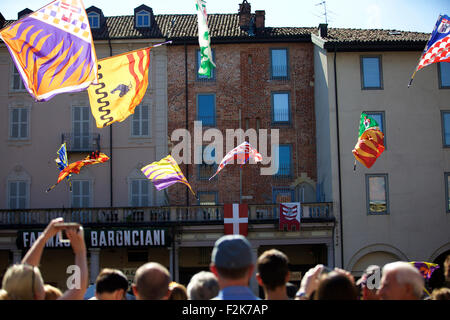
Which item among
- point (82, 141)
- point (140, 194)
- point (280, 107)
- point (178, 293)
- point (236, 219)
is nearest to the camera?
point (178, 293)

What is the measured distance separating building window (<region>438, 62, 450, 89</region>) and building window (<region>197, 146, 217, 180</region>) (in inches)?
467

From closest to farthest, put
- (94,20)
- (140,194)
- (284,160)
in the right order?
(140,194), (284,160), (94,20)

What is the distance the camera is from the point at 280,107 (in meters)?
32.8

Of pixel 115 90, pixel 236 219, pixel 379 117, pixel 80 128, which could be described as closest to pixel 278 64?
pixel 379 117

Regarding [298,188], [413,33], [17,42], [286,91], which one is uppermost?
[413,33]

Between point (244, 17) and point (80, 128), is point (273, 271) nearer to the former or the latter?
point (80, 128)

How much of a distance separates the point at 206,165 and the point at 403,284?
87.5 ft

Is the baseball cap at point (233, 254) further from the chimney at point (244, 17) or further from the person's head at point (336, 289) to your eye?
the chimney at point (244, 17)

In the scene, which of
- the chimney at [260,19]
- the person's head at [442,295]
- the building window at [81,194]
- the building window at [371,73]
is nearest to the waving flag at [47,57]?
the person's head at [442,295]

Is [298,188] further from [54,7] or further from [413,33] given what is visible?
[54,7]

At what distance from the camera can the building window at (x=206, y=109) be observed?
32.3 meters

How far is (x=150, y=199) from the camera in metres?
31.5
